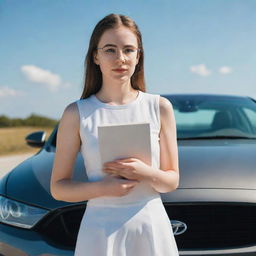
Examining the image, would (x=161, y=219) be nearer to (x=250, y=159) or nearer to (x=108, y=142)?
(x=108, y=142)

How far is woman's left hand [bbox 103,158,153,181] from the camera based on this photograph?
53.7 inches

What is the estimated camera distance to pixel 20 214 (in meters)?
2.38

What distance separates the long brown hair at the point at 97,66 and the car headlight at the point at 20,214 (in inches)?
38.4

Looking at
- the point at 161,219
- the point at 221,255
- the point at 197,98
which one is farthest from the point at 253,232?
the point at 197,98

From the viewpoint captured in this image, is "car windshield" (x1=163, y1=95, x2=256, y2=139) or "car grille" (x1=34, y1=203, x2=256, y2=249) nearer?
"car grille" (x1=34, y1=203, x2=256, y2=249)

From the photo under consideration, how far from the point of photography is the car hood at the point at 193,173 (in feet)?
7.57

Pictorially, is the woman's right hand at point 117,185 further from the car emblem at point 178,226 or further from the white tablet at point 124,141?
the car emblem at point 178,226

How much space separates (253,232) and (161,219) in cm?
97

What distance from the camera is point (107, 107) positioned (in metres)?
1.52

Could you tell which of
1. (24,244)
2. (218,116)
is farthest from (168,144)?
(218,116)

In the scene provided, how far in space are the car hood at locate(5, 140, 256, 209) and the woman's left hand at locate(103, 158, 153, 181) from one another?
2.85 ft

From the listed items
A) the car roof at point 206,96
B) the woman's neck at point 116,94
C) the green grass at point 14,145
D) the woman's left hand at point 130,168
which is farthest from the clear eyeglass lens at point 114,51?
the green grass at point 14,145

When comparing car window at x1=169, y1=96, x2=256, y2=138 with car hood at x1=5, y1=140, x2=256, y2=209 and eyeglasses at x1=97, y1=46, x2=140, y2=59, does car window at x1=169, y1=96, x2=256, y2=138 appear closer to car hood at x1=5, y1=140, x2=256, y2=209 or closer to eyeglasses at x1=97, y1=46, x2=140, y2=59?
car hood at x1=5, y1=140, x2=256, y2=209

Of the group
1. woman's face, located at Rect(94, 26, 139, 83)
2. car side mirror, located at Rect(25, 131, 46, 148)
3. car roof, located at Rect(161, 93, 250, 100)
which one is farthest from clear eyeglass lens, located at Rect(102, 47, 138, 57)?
car roof, located at Rect(161, 93, 250, 100)
